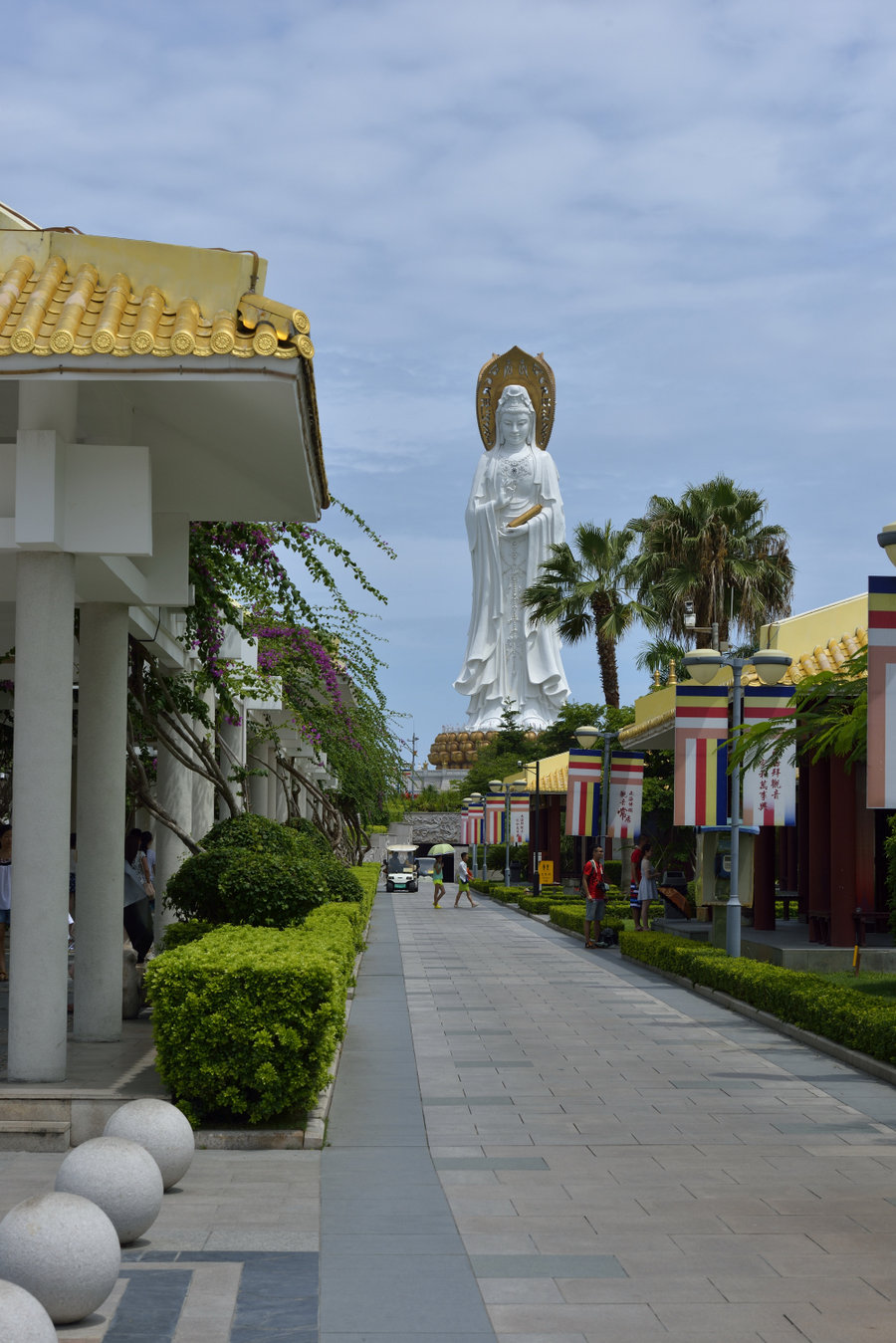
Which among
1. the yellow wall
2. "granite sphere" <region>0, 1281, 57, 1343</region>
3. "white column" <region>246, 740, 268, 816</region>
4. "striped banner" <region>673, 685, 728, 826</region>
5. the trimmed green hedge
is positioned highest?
the yellow wall

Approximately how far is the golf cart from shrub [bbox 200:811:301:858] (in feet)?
135

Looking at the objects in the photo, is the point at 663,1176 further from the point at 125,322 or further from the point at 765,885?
the point at 765,885

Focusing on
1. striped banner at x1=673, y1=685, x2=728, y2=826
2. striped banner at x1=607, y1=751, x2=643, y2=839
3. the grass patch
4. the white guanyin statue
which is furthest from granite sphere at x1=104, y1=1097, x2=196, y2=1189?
the white guanyin statue

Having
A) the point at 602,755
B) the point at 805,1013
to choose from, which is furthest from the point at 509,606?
the point at 805,1013

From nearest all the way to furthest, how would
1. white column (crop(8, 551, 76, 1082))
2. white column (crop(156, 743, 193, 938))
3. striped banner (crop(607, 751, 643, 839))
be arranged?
white column (crop(8, 551, 76, 1082))
white column (crop(156, 743, 193, 938))
striped banner (crop(607, 751, 643, 839))

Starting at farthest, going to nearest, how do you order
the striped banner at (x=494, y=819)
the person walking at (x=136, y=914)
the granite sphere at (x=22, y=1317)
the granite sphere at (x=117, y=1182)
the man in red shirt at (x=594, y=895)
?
the striped banner at (x=494, y=819), the man in red shirt at (x=594, y=895), the person walking at (x=136, y=914), the granite sphere at (x=117, y=1182), the granite sphere at (x=22, y=1317)

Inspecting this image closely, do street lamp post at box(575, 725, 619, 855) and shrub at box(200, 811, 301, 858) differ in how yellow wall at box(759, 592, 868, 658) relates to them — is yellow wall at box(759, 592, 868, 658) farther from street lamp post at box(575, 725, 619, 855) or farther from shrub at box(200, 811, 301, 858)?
shrub at box(200, 811, 301, 858)

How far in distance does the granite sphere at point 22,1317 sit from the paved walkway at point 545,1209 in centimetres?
92

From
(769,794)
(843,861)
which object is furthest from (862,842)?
(769,794)

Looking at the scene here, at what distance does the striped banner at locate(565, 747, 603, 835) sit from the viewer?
27078 millimetres

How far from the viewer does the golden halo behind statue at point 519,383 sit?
235 feet

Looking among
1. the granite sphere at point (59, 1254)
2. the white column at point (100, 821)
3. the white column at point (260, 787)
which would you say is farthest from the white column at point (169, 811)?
the white column at point (260, 787)

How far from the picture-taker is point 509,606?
73.5 m

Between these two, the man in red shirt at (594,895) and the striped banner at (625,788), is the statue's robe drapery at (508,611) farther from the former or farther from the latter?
the man in red shirt at (594,895)
